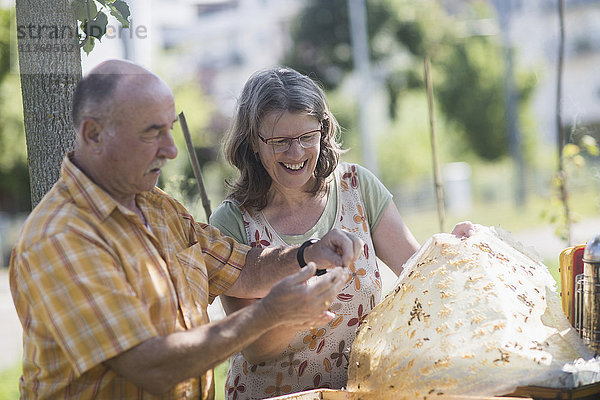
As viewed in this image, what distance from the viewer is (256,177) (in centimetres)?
263

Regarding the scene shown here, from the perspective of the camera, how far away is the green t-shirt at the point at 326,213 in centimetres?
253

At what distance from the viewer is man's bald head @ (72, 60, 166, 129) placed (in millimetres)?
1762

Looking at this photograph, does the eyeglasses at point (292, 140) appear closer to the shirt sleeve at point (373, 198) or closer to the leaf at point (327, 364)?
the shirt sleeve at point (373, 198)

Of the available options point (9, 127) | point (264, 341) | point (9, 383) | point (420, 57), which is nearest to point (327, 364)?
point (264, 341)

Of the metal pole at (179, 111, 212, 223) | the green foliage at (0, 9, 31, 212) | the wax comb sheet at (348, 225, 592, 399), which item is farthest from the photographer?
the green foliage at (0, 9, 31, 212)

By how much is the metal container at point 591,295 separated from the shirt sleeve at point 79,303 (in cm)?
129

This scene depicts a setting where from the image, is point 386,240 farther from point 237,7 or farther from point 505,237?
point 237,7

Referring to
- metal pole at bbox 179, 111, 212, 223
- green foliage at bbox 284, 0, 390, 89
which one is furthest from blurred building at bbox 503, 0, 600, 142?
metal pole at bbox 179, 111, 212, 223

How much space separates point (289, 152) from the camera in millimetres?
2453

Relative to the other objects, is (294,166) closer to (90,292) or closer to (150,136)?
(150,136)

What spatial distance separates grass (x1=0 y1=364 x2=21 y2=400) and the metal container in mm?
3729

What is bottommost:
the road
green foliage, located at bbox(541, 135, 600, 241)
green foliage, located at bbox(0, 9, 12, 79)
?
the road

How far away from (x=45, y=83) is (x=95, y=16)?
33 centimetres

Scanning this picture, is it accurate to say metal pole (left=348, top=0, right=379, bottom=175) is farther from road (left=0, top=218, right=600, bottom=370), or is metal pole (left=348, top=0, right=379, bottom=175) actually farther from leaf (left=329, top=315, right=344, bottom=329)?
leaf (left=329, top=315, right=344, bottom=329)
